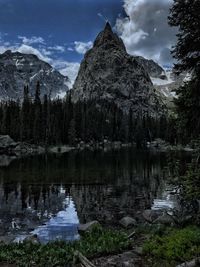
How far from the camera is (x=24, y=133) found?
132 meters

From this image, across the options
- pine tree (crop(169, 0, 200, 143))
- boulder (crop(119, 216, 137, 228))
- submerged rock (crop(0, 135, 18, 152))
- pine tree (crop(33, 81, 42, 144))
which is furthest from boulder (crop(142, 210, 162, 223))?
pine tree (crop(33, 81, 42, 144))

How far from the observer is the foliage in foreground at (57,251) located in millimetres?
14750

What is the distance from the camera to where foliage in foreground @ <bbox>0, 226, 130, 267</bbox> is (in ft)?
48.4

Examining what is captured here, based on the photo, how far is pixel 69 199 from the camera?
121 feet

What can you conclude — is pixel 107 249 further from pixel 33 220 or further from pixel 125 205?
pixel 125 205

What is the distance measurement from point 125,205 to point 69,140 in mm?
121010

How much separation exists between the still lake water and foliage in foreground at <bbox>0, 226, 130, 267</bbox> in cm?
526

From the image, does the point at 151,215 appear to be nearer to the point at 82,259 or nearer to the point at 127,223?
the point at 127,223

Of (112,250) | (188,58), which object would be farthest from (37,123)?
(112,250)

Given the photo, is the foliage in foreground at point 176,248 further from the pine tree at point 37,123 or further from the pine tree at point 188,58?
the pine tree at point 37,123

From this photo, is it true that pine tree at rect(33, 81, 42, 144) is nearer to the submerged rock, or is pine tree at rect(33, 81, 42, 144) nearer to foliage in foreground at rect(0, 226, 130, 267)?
→ the submerged rock

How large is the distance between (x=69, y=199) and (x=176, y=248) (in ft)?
78.6

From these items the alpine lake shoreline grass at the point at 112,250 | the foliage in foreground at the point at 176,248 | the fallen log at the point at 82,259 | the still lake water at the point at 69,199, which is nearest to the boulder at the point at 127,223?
the still lake water at the point at 69,199

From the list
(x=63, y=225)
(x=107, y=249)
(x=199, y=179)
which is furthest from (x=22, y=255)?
(x=63, y=225)
